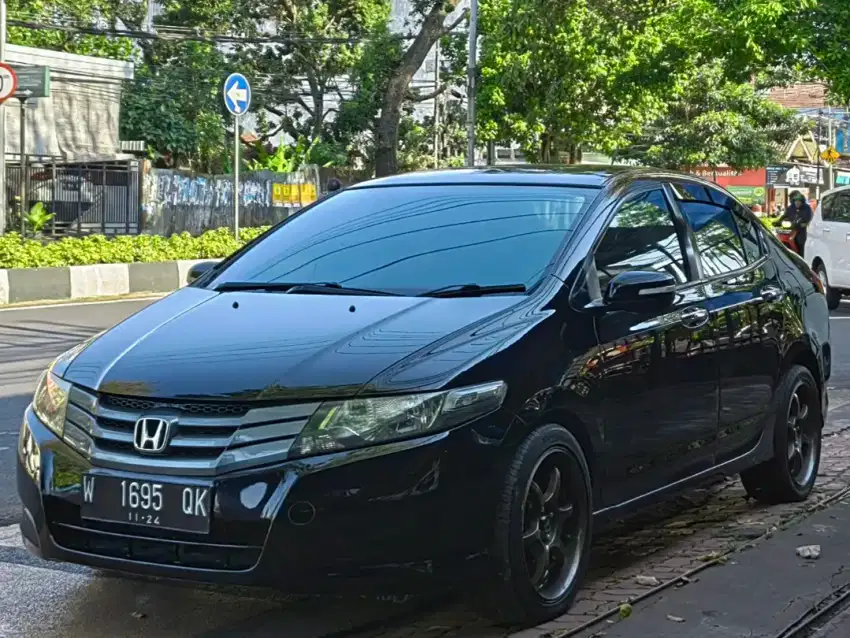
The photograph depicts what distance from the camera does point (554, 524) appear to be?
14.4 ft

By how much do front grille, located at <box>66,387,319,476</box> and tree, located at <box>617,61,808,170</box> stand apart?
48263 millimetres

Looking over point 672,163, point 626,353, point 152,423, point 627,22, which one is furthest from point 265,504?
point 672,163

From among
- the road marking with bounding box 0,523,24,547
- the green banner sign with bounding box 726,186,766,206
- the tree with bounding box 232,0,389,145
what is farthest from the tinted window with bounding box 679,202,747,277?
the green banner sign with bounding box 726,186,766,206

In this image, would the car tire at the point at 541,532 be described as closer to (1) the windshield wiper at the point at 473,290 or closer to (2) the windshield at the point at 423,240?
(1) the windshield wiper at the point at 473,290

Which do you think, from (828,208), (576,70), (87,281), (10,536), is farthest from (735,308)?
(576,70)

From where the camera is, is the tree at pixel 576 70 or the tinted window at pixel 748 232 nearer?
the tinted window at pixel 748 232

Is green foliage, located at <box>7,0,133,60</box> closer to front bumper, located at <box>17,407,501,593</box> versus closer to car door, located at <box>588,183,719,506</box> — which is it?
car door, located at <box>588,183,719,506</box>

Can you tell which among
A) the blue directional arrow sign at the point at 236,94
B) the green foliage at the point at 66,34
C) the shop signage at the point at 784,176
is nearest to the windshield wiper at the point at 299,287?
the blue directional arrow sign at the point at 236,94

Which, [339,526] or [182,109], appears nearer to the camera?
[339,526]

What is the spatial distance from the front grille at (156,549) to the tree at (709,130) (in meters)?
48.3

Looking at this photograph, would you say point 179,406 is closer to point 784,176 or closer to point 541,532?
point 541,532

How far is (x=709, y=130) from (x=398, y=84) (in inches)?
612

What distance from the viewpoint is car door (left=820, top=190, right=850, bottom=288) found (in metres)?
17.6

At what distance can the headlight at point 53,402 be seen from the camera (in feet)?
13.6
